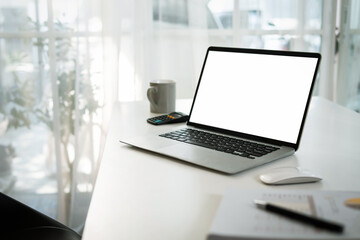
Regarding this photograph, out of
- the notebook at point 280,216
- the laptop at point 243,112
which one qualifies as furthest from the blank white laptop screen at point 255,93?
the notebook at point 280,216

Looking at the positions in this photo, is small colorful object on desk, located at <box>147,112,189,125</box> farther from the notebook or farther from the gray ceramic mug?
the notebook

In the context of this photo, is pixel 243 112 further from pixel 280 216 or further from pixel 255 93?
pixel 280 216

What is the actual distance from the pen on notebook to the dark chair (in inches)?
25.5

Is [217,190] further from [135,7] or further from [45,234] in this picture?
[135,7]

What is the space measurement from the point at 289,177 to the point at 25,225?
0.71 m

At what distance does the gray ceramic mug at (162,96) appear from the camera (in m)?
1.47

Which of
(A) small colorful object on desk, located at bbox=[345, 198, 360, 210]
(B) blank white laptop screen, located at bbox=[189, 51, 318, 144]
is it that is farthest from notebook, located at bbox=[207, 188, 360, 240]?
(B) blank white laptop screen, located at bbox=[189, 51, 318, 144]

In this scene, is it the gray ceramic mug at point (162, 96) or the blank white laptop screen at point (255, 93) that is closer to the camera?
the blank white laptop screen at point (255, 93)

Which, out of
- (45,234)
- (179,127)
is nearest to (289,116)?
(179,127)

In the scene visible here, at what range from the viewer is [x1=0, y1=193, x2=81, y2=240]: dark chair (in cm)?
116

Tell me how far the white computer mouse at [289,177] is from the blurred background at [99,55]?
135 cm

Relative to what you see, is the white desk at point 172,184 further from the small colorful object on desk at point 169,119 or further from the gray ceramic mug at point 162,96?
the gray ceramic mug at point 162,96

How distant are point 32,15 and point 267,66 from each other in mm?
1332

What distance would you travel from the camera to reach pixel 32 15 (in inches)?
82.9
